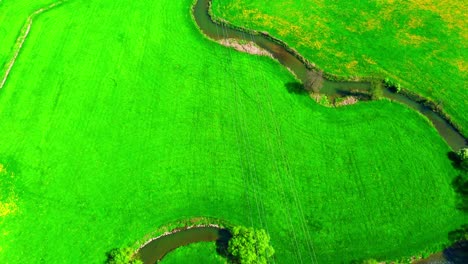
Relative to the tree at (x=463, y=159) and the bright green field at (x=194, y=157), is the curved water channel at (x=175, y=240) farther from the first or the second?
the tree at (x=463, y=159)

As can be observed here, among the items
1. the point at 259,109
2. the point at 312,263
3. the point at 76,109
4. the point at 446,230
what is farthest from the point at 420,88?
the point at 76,109

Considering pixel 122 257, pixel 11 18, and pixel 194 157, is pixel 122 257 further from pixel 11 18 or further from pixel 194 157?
pixel 11 18

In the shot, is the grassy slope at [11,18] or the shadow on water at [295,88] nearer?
the shadow on water at [295,88]

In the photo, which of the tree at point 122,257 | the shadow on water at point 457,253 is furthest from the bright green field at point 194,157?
the tree at point 122,257

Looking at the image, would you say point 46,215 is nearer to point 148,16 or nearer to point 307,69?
point 148,16

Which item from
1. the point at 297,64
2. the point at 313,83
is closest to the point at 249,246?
the point at 313,83

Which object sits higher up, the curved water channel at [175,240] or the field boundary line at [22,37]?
the field boundary line at [22,37]
